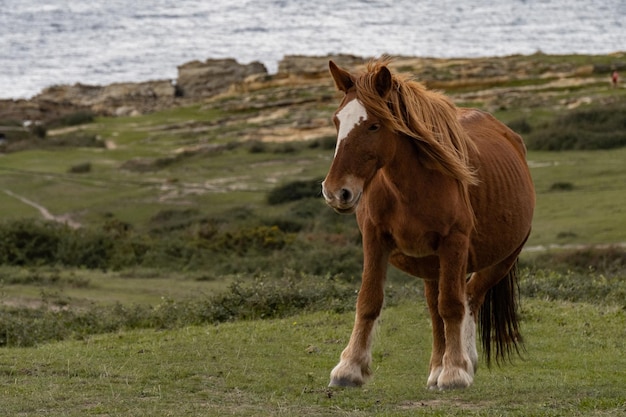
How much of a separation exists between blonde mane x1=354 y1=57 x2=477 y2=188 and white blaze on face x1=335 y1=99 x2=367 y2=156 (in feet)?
0.16

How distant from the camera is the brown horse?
7867 mm

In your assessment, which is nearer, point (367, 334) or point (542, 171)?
point (367, 334)

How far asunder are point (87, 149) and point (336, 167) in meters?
40.9

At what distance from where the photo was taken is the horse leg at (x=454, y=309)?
8359 mm

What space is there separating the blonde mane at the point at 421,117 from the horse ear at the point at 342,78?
0.21 feet

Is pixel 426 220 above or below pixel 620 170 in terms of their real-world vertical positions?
above

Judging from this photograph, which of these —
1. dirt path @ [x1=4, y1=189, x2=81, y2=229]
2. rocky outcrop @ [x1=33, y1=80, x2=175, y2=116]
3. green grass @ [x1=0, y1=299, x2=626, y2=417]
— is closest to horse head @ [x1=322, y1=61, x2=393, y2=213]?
green grass @ [x1=0, y1=299, x2=626, y2=417]

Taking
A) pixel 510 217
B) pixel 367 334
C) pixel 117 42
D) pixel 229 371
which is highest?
pixel 510 217

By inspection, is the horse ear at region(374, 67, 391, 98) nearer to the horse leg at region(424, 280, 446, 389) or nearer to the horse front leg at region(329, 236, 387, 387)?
the horse front leg at region(329, 236, 387, 387)

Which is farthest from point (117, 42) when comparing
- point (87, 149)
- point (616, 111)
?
point (616, 111)

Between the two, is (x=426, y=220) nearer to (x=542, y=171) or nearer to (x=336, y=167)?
(x=336, y=167)

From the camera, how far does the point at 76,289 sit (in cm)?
2072

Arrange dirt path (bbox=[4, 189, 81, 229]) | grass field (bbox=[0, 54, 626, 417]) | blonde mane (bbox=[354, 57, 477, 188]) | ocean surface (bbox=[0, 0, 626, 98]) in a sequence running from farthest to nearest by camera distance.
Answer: ocean surface (bbox=[0, 0, 626, 98])
dirt path (bbox=[4, 189, 81, 229])
grass field (bbox=[0, 54, 626, 417])
blonde mane (bbox=[354, 57, 477, 188])

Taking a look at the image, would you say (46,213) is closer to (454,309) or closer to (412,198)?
(454,309)
